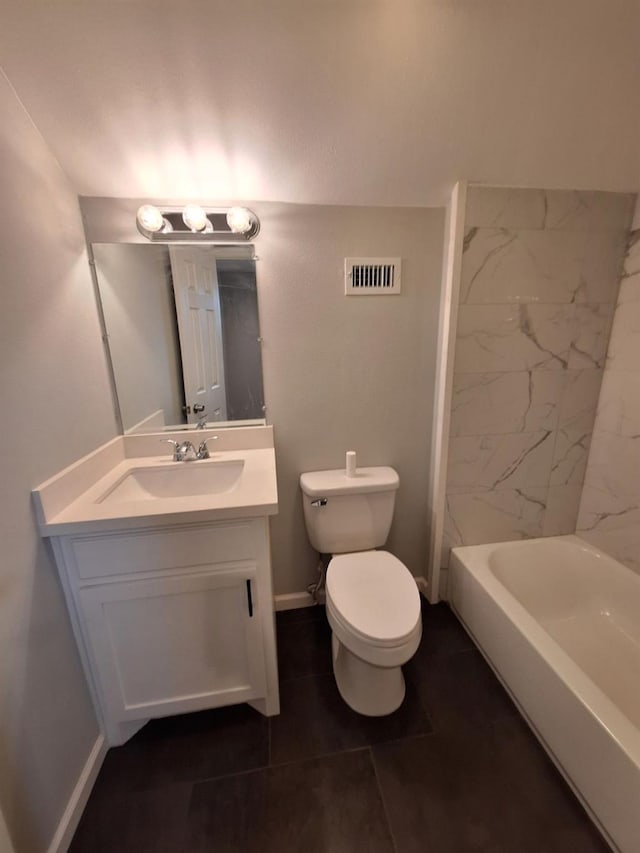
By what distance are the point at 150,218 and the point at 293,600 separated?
179 centimetres

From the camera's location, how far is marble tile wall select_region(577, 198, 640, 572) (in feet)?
4.62

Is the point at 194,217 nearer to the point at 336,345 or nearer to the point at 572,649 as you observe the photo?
the point at 336,345

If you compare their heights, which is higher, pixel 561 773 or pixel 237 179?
pixel 237 179

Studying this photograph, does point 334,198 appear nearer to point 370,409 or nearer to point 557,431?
point 370,409

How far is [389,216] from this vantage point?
1.38 metres

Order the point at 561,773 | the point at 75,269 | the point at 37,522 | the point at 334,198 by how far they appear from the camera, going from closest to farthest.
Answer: the point at 37,522 < the point at 561,773 < the point at 75,269 < the point at 334,198

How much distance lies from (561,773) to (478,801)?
0.29 meters

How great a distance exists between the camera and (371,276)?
1.42m

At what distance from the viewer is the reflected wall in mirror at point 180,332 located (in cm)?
133

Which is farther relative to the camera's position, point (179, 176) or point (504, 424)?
point (504, 424)

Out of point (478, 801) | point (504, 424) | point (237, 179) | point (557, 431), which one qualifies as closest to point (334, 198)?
point (237, 179)

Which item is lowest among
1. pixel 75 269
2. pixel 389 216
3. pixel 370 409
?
pixel 370 409

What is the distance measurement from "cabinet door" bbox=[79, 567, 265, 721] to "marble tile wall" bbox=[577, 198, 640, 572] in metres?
1.60

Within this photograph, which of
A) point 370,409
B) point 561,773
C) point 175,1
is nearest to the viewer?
point 175,1
